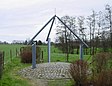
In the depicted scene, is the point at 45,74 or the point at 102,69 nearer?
the point at 102,69

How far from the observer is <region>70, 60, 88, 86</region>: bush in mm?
12391

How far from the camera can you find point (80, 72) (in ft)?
41.0

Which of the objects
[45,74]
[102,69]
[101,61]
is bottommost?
[45,74]

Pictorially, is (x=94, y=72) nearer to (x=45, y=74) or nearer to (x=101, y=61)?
(x=101, y=61)

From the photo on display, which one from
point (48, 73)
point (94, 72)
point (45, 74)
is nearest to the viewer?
point (94, 72)

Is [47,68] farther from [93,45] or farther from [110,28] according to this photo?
[93,45]

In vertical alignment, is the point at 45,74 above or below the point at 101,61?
below

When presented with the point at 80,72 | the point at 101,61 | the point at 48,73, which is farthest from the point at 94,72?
the point at 48,73

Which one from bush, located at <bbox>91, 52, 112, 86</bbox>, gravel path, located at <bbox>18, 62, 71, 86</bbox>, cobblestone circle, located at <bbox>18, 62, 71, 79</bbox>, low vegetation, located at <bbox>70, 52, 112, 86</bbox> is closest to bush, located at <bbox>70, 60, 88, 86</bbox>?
low vegetation, located at <bbox>70, 52, 112, 86</bbox>

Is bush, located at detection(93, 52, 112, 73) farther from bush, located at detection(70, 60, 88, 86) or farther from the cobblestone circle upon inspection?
the cobblestone circle

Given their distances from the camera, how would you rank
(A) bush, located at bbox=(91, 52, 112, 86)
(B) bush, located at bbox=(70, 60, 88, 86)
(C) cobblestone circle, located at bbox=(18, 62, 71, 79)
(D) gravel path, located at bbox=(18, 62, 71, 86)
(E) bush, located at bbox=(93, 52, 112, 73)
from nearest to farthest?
(A) bush, located at bbox=(91, 52, 112, 86)
(B) bush, located at bbox=(70, 60, 88, 86)
(E) bush, located at bbox=(93, 52, 112, 73)
(D) gravel path, located at bbox=(18, 62, 71, 86)
(C) cobblestone circle, located at bbox=(18, 62, 71, 79)

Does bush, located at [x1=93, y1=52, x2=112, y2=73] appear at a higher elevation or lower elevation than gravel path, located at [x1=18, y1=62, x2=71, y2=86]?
higher

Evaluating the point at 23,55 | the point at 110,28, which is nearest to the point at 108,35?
the point at 110,28

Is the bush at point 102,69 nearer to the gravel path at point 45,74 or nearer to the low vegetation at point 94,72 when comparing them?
the low vegetation at point 94,72
